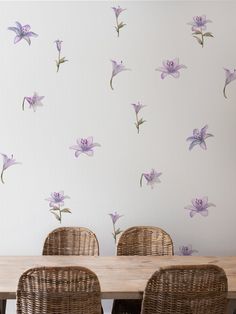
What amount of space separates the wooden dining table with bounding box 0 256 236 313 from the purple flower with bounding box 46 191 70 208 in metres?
0.52

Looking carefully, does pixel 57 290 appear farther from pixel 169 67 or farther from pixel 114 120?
pixel 169 67

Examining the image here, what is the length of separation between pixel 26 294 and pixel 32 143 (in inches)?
50.4

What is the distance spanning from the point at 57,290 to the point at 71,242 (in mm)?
950

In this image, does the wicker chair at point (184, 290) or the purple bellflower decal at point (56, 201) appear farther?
the purple bellflower decal at point (56, 201)

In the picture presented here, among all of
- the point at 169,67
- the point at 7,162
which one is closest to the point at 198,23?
the point at 169,67

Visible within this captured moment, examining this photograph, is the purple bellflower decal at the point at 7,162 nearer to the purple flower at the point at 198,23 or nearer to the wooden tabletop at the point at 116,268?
the wooden tabletop at the point at 116,268

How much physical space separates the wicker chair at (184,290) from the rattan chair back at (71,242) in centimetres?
85

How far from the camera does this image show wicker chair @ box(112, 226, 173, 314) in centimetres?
268

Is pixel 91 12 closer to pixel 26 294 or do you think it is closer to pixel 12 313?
pixel 26 294

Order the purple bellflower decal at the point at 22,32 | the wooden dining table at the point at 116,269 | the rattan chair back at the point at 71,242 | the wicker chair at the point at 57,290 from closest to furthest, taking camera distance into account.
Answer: the wicker chair at the point at 57,290
the wooden dining table at the point at 116,269
the rattan chair back at the point at 71,242
the purple bellflower decal at the point at 22,32

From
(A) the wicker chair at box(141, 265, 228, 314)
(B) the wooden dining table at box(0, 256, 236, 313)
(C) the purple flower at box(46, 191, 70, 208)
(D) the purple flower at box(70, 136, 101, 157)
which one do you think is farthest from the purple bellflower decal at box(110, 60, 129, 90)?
(A) the wicker chair at box(141, 265, 228, 314)

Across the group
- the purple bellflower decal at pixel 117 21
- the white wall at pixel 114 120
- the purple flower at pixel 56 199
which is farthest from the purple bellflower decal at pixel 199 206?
the purple bellflower decal at pixel 117 21

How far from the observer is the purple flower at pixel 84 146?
2.89 meters

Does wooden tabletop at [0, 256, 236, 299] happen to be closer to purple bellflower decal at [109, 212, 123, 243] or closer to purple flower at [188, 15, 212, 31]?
purple bellflower decal at [109, 212, 123, 243]
